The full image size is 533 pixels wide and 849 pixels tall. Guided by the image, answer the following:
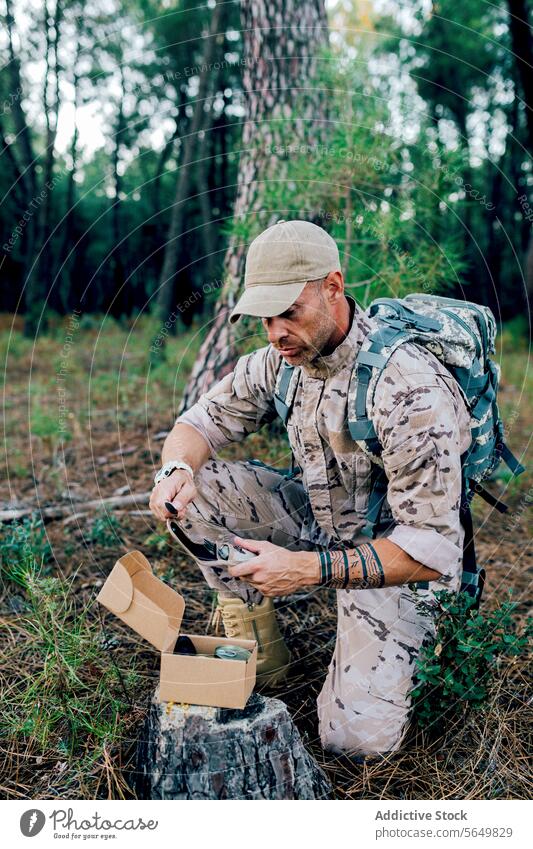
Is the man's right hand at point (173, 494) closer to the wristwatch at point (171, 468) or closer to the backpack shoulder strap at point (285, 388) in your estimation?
the wristwatch at point (171, 468)

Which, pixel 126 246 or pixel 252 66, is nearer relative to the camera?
pixel 252 66

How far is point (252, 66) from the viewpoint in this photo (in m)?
4.70

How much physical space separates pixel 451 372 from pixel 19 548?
2329 mm

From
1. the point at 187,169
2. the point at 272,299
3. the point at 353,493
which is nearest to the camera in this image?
the point at 272,299

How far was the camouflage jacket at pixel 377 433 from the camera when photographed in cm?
234

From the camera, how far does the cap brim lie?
2.45m

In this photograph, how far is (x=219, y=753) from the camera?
2201mm

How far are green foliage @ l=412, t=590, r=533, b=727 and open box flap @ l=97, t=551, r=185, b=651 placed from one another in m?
0.91

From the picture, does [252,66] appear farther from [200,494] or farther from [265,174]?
[200,494]

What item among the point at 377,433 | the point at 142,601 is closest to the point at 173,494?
the point at 142,601

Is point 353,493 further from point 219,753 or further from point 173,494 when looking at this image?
point 219,753
